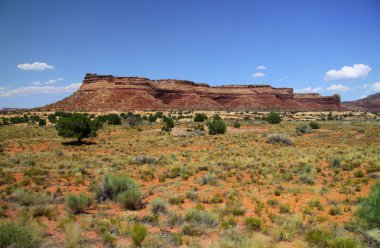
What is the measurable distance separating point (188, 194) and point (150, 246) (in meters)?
4.70

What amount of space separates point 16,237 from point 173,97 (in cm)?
11512

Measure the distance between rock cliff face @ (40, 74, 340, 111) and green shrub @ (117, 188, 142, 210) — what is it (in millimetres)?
86480

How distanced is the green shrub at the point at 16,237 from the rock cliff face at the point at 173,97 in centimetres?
8960

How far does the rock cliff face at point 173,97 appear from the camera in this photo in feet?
335

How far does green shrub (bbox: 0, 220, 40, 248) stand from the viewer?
19.9ft

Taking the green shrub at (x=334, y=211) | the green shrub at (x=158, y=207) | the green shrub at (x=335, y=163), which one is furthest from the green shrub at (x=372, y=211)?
the green shrub at (x=335, y=163)

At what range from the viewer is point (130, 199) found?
980 cm

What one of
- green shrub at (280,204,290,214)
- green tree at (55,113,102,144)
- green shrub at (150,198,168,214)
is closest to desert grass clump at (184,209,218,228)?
green shrub at (150,198,168,214)

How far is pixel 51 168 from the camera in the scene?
16141mm

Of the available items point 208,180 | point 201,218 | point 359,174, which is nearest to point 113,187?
point 201,218

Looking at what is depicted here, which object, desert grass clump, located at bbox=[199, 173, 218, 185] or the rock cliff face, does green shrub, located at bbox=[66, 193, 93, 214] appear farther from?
the rock cliff face

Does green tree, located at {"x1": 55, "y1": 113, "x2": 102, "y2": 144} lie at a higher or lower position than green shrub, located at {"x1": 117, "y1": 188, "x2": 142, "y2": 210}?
higher

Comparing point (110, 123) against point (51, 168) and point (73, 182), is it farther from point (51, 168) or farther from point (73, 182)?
point (73, 182)

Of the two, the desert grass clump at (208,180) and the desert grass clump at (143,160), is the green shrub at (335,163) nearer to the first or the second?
the desert grass clump at (208,180)
